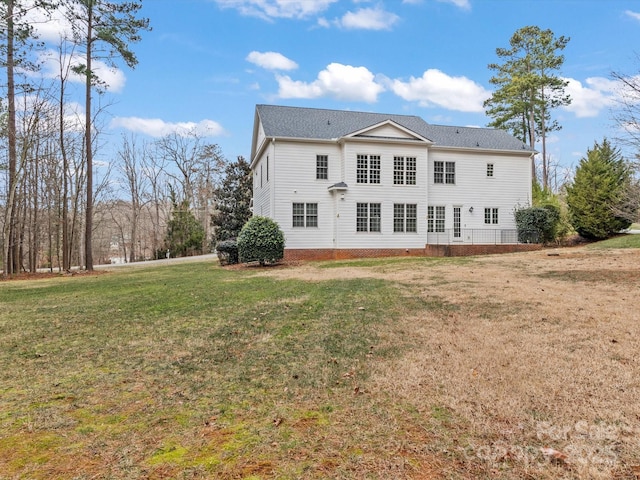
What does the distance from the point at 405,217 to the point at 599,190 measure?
400 inches

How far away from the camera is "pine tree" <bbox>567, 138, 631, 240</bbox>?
65.6ft

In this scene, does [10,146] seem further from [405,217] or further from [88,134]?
[405,217]

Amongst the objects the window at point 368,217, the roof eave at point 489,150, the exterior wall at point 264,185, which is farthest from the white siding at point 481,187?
the exterior wall at point 264,185

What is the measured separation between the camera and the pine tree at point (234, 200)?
102 feet

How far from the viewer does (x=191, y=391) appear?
3.39 m

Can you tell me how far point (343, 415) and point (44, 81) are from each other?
837 inches

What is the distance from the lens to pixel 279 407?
9.93 ft

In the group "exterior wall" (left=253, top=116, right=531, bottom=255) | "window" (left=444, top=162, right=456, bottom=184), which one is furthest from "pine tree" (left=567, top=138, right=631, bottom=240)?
"window" (left=444, top=162, right=456, bottom=184)

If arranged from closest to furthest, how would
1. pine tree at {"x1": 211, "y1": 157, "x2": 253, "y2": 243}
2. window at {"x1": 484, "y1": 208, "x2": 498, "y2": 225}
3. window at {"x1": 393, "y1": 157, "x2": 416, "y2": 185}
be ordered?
window at {"x1": 393, "y1": 157, "x2": 416, "y2": 185}
window at {"x1": 484, "y1": 208, "x2": 498, "y2": 225}
pine tree at {"x1": 211, "y1": 157, "x2": 253, "y2": 243}

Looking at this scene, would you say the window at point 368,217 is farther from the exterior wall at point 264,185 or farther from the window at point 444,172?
the exterior wall at point 264,185

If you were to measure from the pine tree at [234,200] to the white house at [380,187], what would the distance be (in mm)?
9535

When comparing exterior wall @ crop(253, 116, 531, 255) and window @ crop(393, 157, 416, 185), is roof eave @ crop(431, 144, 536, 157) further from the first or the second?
window @ crop(393, 157, 416, 185)

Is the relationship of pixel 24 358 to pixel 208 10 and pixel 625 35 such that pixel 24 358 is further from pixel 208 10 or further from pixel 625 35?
pixel 625 35

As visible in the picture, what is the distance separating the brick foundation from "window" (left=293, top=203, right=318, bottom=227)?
1285 mm
